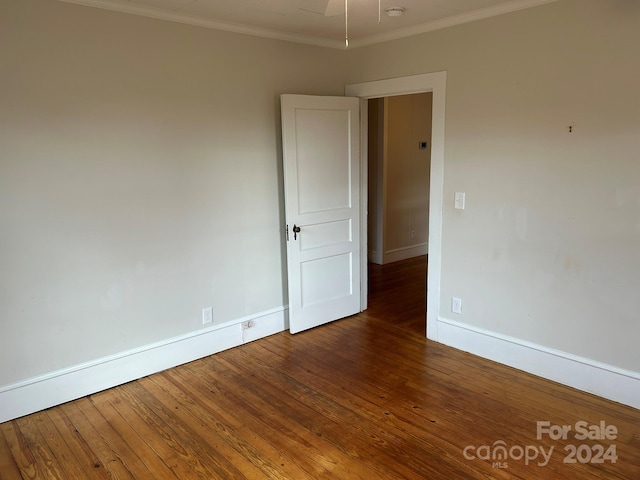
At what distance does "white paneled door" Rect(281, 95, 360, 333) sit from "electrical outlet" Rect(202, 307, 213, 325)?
0.69m

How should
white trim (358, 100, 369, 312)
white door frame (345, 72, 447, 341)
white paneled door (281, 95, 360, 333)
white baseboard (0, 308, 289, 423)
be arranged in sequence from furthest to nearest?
white trim (358, 100, 369, 312)
white paneled door (281, 95, 360, 333)
white door frame (345, 72, 447, 341)
white baseboard (0, 308, 289, 423)

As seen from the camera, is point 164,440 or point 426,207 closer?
point 164,440

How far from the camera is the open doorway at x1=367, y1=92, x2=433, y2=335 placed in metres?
5.77

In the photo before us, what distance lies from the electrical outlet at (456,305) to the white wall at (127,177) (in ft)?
5.06

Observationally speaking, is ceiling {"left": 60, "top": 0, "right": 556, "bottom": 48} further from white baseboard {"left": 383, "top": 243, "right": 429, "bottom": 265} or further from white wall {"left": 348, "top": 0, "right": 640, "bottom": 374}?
white baseboard {"left": 383, "top": 243, "right": 429, "bottom": 265}

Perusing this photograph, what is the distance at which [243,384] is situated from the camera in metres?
3.12

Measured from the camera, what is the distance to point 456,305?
361cm

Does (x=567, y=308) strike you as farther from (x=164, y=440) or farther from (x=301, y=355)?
(x=164, y=440)

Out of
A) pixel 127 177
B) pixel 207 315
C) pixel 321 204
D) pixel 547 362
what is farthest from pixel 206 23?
pixel 547 362

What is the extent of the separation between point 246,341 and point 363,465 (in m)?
1.73

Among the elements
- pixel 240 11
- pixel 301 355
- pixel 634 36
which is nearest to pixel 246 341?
pixel 301 355

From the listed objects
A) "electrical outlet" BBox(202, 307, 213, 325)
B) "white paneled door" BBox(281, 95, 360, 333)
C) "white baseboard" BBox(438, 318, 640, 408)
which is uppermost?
"white paneled door" BBox(281, 95, 360, 333)

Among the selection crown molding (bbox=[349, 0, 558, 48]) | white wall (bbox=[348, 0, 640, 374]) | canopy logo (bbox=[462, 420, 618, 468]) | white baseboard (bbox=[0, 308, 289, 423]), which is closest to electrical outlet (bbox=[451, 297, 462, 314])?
white wall (bbox=[348, 0, 640, 374])

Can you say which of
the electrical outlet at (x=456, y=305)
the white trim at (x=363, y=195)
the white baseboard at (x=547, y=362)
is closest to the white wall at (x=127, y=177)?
the white trim at (x=363, y=195)
